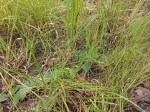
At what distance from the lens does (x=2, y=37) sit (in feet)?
4.96

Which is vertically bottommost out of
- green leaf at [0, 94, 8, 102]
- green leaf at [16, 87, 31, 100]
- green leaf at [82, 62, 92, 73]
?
green leaf at [0, 94, 8, 102]

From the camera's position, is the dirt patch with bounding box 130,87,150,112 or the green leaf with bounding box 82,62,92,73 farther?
the green leaf with bounding box 82,62,92,73

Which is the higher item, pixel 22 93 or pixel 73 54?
pixel 73 54

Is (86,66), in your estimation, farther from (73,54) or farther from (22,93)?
(22,93)

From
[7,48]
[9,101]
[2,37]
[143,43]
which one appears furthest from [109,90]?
[2,37]

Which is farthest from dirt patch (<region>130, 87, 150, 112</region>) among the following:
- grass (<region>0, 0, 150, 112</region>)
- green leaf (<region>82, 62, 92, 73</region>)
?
green leaf (<region>82, 62, 92, 73</region>)

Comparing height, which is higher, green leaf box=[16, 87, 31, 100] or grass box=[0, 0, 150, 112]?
grass box=[0, 0, 150, 112]

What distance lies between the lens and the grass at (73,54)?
1.15 metres

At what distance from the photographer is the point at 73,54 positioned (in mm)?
1368

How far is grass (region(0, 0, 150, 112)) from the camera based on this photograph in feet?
3.77

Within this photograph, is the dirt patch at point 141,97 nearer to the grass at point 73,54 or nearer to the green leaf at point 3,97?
the grass at point 73,54

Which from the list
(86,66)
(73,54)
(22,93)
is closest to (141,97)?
(86,66)

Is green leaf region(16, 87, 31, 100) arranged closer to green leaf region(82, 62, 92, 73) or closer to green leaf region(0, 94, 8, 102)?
green leaf region(0, 94, 8, 102)

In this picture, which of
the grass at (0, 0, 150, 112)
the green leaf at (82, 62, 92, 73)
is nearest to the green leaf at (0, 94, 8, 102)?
the grass at (0, 0, 150, 112)
